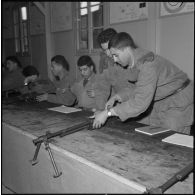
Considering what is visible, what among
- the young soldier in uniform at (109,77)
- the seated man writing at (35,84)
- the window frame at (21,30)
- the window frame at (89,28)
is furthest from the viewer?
the window frame at (21,30)

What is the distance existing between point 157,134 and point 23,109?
139 centimetres

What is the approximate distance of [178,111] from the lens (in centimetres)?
183

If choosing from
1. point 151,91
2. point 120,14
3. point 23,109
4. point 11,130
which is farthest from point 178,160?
point 120,14

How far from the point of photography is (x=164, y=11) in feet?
9.33

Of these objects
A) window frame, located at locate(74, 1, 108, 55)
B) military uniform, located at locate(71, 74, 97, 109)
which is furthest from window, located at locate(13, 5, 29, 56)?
military uniform, located at locate(71, 74, 97, 109)

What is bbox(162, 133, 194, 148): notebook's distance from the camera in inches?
49.9

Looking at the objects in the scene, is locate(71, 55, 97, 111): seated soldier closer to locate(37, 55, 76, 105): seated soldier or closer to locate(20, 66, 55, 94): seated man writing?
locate(37, 55, 76, 105): seated soldier

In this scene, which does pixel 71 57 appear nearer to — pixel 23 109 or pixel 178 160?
pixel 23 109

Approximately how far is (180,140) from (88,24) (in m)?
3.03

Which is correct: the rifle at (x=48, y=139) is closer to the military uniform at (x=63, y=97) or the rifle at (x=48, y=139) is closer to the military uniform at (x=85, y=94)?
the military uniform at (x=85, y=94)

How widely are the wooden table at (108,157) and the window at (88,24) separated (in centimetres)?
228

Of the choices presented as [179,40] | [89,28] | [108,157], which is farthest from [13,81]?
[108,157]

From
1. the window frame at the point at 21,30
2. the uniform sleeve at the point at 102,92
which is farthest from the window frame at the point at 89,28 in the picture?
the window frame at the point at 21,30

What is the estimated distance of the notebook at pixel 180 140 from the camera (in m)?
1.27
